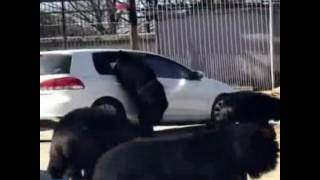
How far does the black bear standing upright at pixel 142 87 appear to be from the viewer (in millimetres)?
2033

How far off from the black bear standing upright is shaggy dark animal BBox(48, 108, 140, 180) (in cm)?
8

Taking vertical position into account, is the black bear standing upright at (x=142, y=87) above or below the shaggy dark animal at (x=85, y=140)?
above

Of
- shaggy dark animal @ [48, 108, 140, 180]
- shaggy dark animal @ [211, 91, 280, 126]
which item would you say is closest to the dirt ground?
shaggy dark animal @ [48, 108, 140, 180]

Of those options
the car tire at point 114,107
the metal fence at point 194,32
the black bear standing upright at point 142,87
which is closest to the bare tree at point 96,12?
the metal fence at point 194,32

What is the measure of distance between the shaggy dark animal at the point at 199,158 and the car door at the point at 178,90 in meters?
0.32

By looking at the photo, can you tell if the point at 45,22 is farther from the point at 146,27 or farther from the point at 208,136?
the point at 208,136

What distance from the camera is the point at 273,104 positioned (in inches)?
74.5

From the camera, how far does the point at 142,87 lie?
6.72 ft

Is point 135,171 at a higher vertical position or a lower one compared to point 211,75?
lower

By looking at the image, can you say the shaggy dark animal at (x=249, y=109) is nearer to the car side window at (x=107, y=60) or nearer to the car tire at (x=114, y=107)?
the car tire at (x=114, y=107)

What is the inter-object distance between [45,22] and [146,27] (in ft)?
1.55

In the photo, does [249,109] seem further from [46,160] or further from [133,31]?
[46,160]
